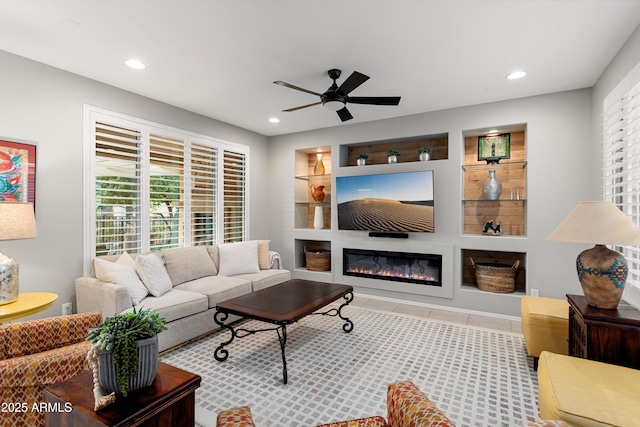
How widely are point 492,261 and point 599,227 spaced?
7.97 ft

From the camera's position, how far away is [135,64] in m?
2.97

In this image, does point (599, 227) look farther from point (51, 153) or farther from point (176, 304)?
point (51, 153)

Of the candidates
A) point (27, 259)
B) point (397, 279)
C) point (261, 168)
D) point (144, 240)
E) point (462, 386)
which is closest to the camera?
point (462, 386)

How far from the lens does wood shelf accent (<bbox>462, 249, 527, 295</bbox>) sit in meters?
4.17

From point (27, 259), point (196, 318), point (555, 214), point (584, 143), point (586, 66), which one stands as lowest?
point (196, 318)

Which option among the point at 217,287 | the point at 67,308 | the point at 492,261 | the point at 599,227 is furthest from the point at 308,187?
the point at 599,227

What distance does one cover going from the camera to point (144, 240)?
3812 mm

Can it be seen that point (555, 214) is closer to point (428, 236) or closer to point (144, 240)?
point (428, 236)

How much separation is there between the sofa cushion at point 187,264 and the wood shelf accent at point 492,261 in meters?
3.47

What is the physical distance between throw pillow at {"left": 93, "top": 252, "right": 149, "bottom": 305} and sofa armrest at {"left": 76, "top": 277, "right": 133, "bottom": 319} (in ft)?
0.21

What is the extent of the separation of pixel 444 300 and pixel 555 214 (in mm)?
1699

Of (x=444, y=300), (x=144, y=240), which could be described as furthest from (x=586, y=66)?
(x=144, y=240)

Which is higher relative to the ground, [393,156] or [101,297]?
[393,156]

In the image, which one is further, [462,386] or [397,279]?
[397,279]
